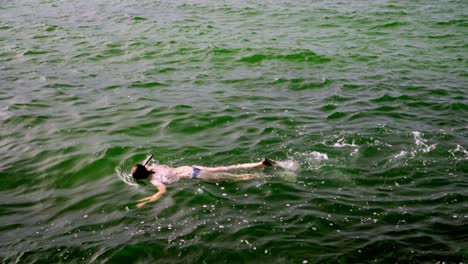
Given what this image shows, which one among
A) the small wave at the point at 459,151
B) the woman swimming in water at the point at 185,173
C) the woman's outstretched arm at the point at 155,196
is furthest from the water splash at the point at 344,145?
the woman's outstretched arm at the point at 155,196

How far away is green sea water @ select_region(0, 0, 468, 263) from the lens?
291 inches

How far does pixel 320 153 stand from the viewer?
998 centimetres

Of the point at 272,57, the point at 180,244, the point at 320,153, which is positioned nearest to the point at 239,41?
the point at 272,57

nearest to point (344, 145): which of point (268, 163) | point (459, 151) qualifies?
point (268, 163)

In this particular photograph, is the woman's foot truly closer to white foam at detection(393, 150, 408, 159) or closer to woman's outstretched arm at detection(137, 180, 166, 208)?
woman's outstretched arm at detection(137, 180, 166, 208)

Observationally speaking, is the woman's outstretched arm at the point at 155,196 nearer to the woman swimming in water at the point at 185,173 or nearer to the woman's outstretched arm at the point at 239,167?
the woman swimming in water at the point at 185,173

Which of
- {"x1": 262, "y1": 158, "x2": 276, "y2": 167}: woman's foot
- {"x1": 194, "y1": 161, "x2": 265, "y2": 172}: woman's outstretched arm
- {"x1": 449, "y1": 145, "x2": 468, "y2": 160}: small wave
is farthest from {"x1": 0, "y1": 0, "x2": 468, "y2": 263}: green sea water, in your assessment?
{"x1": 194, "y1": 161, "x2": 265, "y2": 172}: woman's outstretched arm

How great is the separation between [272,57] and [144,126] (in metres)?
6.53

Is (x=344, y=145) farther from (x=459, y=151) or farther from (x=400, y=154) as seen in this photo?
(x=459, y=151)

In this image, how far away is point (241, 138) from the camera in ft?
36.3

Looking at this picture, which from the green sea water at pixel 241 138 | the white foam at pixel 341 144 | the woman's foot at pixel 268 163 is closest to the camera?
the green sea water at pixel 241 138

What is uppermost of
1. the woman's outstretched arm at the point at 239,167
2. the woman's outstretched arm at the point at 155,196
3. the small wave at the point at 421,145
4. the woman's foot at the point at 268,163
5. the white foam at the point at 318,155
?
the woman's foot at the point at 268,163

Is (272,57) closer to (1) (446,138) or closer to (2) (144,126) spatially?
(2) (144,126)

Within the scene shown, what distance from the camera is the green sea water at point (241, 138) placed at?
7.39 metres
